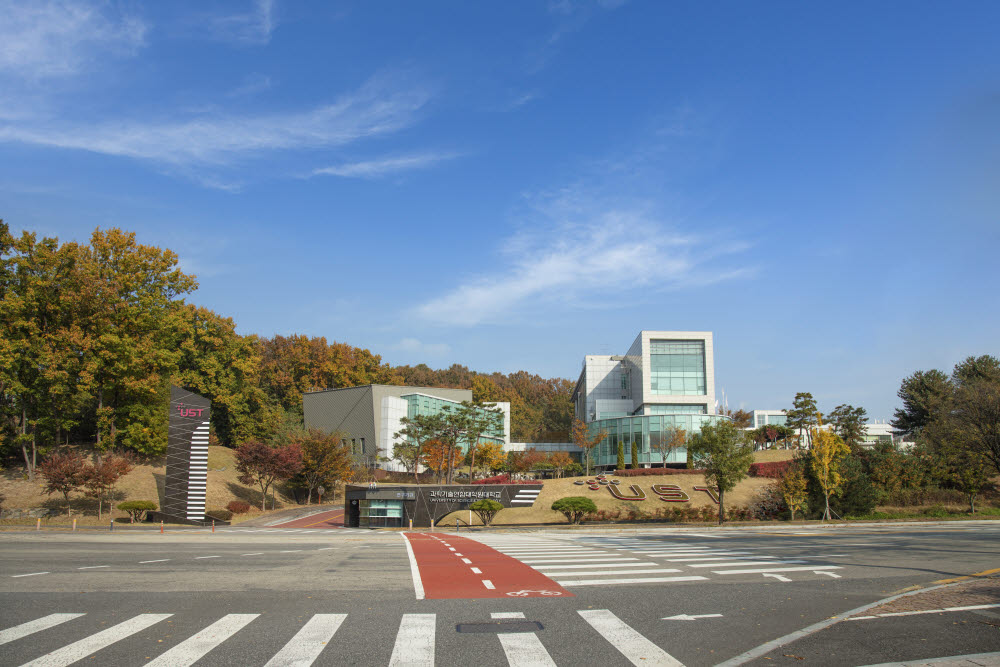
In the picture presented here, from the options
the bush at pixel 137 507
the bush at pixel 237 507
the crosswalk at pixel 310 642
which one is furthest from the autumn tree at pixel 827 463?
the bush at pixel 237 507

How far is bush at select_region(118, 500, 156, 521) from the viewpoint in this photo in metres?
40.2

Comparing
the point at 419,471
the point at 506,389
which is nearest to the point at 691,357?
the point at 419,471

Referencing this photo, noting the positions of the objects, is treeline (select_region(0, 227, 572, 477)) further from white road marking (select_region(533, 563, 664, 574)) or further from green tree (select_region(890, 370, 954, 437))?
green tree (select_region(890, 370, 954, 437))

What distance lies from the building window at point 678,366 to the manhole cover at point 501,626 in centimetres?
7241

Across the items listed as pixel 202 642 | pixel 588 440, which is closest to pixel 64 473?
pixel 202 642

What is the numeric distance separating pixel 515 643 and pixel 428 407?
3057 inches

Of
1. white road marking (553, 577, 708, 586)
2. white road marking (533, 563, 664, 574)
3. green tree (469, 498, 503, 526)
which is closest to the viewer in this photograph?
white road marking (553, 577, 708, 586)

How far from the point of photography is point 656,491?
50906 millimetres

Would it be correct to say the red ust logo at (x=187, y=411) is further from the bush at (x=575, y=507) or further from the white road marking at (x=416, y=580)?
the white road marking at (x=416, y=580)

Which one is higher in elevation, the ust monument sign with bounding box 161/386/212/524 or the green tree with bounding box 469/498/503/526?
the ust monument sign with bounding box 161/386/212/524

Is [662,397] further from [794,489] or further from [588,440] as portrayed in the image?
[794,489]

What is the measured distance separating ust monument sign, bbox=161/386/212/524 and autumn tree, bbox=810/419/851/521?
128 ft

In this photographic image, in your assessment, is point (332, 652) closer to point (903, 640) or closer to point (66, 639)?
point (66, 639)

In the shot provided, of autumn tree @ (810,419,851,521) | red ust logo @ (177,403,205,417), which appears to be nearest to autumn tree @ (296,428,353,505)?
red ust logo @ (177,403,205,417)
